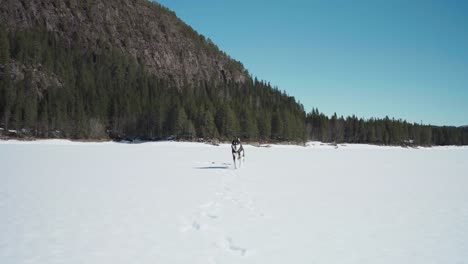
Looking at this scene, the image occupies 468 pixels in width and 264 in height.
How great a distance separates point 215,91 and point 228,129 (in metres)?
59.0

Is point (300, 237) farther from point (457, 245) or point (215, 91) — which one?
point (215, 91)

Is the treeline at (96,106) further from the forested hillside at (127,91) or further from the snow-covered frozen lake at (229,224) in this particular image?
the snow-covered frozen lake at (229,224)

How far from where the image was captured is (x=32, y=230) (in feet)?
25.7

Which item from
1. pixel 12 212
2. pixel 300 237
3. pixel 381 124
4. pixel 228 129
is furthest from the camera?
pixel 381 124

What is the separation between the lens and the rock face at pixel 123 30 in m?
151

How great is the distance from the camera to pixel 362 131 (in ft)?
459

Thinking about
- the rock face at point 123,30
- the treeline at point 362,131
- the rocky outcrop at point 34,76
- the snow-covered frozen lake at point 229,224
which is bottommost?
the snow-covered frozen lake at point 229,224

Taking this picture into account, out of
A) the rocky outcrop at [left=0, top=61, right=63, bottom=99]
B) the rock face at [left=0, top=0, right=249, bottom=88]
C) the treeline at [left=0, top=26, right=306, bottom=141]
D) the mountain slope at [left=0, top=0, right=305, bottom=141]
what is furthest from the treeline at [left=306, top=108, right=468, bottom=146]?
the rocky outcrop at [left=0, top=61, right=63, bottom=99]

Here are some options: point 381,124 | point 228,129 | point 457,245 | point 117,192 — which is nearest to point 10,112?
point 228,129

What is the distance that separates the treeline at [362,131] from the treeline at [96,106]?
83.9 ft

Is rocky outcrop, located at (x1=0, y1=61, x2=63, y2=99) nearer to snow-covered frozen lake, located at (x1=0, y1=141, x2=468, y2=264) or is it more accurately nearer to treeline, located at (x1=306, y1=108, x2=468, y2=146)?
treeline, located at (x1=306, y1=108, x2=468, y2=146)

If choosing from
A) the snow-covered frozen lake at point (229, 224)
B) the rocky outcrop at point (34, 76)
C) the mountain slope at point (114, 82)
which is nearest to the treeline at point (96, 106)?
the rocky outcrop at point (34, 76)

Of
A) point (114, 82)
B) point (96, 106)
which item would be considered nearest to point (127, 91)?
point (114, 82)

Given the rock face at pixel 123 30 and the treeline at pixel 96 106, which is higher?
the rock face at pixel 123 30
